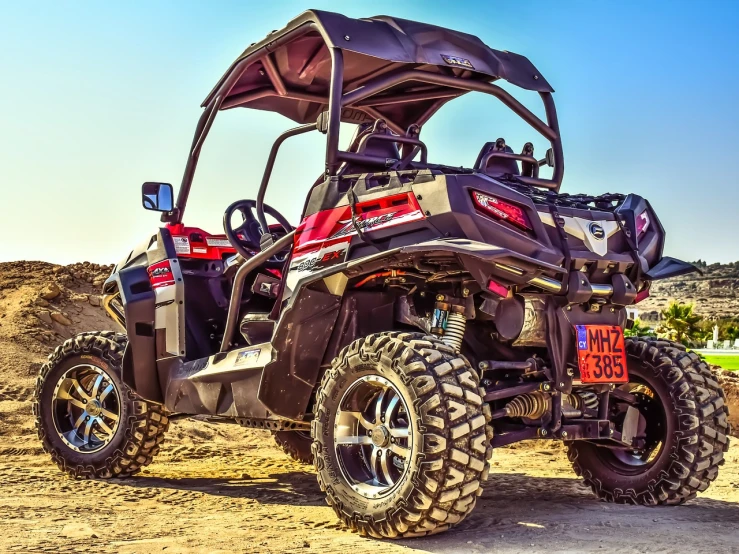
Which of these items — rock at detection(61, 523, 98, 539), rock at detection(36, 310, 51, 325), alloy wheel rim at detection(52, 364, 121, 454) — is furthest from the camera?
rock at detection(36, 310, 51, 325)

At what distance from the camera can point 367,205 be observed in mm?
5797

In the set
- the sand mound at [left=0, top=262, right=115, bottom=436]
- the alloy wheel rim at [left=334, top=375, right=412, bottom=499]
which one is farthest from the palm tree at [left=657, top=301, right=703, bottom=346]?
the alloy wheel rim at [left=334, top=375, right=412, bottom=499]

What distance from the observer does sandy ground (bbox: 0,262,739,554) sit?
17.1 ft

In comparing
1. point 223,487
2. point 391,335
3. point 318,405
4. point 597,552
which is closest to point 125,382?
point 223,487

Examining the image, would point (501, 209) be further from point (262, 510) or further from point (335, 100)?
point (262, 510)

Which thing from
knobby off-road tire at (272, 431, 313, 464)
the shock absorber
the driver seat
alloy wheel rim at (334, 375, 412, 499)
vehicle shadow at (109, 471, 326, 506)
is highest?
the driver seat

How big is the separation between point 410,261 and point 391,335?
1.38 feet

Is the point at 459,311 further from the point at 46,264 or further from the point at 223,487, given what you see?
the point at 46,264

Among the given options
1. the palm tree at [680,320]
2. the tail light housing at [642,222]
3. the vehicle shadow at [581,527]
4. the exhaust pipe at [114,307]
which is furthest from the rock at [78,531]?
the palm tree at [680,320]

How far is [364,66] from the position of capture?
284 inches

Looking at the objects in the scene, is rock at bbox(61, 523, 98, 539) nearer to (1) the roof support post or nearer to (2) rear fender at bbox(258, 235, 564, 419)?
(2) rear fender at bbox(258, 235, 564, 419)

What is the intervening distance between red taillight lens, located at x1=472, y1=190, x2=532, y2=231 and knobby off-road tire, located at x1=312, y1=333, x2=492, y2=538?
777 mm

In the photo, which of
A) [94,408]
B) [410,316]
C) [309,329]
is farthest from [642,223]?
[94,408]

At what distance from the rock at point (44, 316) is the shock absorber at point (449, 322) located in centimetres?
1255
